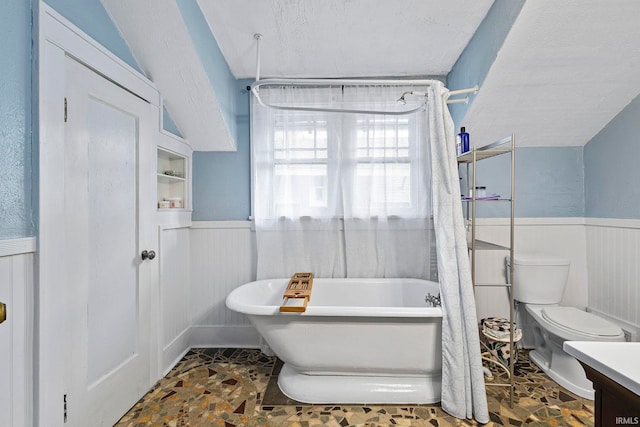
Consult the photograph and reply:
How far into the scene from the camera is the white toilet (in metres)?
1.77

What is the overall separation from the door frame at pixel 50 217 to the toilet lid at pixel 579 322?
258cm

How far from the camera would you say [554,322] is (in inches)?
73.9

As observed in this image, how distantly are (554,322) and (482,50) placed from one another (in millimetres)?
1724

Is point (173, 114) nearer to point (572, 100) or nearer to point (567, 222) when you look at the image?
point (572, 100)

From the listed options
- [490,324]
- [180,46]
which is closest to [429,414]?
[490,324]

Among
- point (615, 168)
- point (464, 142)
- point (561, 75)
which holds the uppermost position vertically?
point (561, 75)

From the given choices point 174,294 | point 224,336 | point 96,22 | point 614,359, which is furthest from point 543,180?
point 96,22

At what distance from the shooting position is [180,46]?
5.68 feet

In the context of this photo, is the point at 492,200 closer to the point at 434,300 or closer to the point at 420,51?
the point at 434,300

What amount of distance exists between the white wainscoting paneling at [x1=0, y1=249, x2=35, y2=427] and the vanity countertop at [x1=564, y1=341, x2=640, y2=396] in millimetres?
1722

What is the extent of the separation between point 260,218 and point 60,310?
136cm

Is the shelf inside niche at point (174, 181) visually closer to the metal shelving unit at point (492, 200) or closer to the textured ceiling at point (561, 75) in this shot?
the metal shelving unit at point (492, 200)

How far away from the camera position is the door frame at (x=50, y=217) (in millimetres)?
1153

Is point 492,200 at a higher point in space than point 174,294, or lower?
higher
